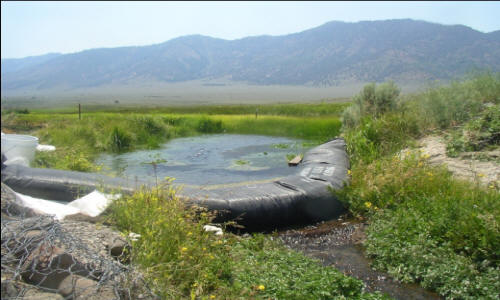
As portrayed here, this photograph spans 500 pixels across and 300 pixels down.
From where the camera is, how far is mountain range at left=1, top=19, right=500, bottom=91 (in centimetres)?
4756

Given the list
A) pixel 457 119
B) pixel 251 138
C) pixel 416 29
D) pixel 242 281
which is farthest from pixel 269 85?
pixel 242 281

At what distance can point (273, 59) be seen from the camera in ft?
314

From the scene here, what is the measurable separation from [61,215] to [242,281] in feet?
5.81

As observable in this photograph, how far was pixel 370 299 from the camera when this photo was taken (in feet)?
8.13

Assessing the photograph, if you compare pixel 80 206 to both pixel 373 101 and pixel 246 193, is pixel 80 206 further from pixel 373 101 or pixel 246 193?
pixel 373 101

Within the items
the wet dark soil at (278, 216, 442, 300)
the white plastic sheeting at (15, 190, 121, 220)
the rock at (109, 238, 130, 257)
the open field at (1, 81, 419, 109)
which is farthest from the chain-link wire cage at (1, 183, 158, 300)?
the open field at (1, 81, 419, 109)

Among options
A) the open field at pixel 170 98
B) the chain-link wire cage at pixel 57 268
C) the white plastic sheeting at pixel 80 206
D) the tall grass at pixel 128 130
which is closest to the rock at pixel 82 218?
the white plastic sheeting at pixel 80 206

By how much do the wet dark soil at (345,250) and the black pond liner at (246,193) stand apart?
21 centimetres

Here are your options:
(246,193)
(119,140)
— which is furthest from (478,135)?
(119,140)

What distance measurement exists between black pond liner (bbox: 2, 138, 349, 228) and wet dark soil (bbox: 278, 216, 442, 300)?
0.21 metres

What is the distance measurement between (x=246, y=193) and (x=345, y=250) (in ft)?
4.43

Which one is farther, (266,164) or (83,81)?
(83,81)

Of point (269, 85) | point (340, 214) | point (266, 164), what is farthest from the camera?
point (269, 85)

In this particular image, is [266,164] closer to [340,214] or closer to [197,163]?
[197,163]
